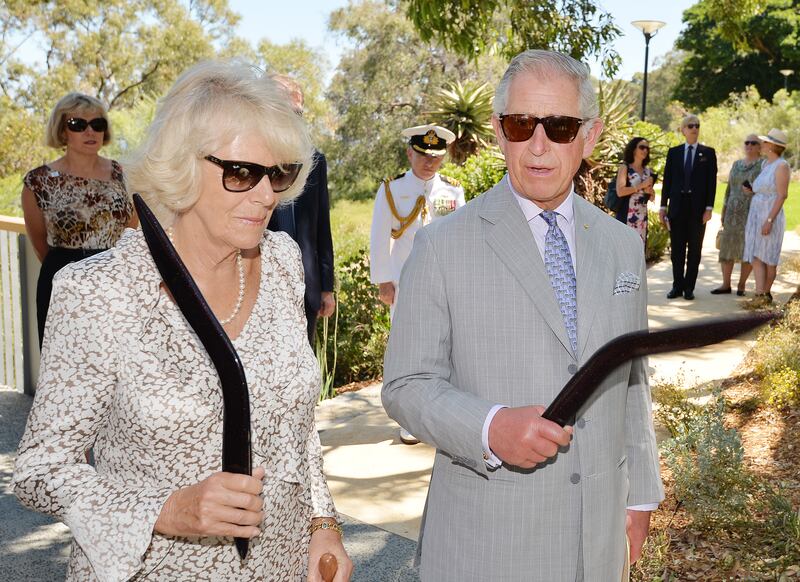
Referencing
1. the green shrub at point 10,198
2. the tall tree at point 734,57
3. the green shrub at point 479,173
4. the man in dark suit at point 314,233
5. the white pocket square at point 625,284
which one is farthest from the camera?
the tall tree at point 734,57

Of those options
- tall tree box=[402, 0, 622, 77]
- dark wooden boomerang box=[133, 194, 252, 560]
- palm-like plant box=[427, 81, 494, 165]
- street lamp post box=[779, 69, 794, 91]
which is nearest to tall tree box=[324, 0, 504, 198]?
palm-like plant box=[427, 81, 494, 165]

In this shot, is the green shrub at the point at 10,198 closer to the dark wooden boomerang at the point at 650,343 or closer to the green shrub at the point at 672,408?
the green shrub at the point at 672,408

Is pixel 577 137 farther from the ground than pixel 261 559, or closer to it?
farther from the ground

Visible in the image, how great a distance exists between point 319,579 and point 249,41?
51935 mm

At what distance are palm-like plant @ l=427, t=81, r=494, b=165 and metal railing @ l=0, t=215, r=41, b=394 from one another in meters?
10.4

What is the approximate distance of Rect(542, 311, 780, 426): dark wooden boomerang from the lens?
1.64 metres

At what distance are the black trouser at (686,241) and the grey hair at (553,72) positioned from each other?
955 centimetres

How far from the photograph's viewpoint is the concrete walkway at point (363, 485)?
4648mm

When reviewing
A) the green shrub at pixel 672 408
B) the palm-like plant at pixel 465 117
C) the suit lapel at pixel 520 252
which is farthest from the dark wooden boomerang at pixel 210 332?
the palm-like plant at pixel 465 117

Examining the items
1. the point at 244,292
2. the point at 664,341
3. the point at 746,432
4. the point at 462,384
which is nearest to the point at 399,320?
the point at 462,384

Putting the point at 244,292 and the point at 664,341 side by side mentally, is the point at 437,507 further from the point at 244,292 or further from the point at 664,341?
the point at 664,341

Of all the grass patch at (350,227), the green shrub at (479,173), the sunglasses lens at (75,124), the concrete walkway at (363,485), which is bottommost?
the concrete walkway at (363,485)

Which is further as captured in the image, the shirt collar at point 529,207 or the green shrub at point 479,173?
the green shrub at point 479,173

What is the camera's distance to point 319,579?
86.0 inches
